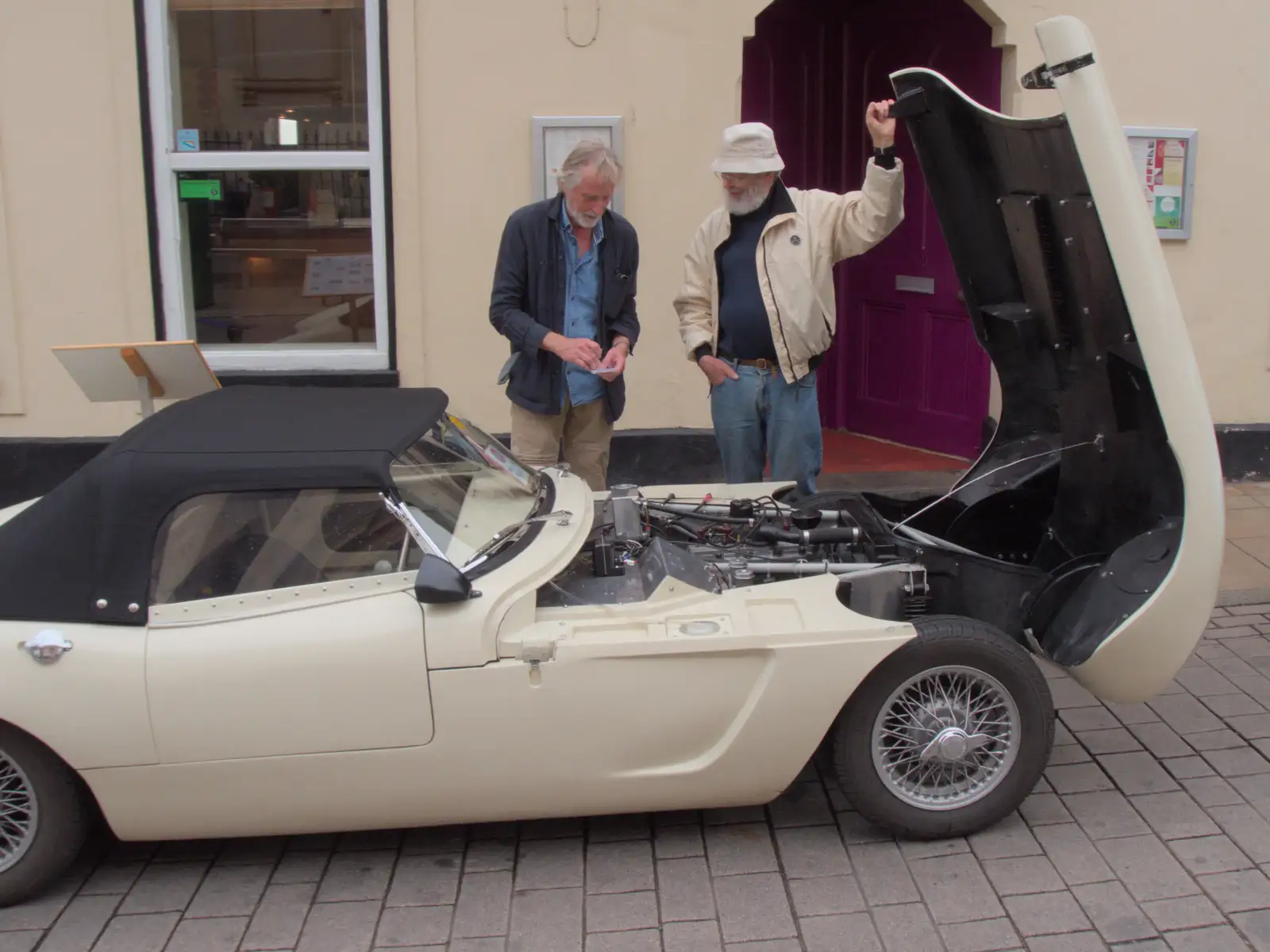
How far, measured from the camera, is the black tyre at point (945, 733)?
362 cm

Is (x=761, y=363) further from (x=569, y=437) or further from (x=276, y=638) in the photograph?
(x=276, y=638)

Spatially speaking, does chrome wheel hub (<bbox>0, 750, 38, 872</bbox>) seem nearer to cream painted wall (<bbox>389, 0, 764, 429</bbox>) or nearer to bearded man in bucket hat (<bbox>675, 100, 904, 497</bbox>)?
bearded man in bucket hat (<bbox>675, 100, 904, 497</bbox>)

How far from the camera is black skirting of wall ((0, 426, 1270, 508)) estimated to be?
700 centimetres

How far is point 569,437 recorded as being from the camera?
571cm

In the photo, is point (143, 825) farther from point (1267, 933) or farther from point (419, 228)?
point (419, 228)

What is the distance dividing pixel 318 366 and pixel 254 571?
383cm

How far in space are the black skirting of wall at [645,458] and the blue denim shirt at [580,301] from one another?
161 cm

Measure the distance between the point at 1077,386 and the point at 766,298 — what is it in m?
1.43

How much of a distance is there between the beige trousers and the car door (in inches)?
78.5

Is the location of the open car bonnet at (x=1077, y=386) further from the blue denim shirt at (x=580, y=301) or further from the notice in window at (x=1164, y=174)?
the notice in window at (x=1164, y=174)

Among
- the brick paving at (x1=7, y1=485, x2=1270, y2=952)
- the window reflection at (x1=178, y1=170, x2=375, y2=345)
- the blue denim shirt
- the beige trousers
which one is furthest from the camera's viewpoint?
the window reflection at (x1=178, y1=170, x2=375, y2=345)

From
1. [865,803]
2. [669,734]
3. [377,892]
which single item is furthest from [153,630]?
[865,803]

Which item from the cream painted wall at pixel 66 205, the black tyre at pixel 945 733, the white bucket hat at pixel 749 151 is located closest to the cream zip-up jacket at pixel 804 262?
the white bucket hat at pixel 749 151

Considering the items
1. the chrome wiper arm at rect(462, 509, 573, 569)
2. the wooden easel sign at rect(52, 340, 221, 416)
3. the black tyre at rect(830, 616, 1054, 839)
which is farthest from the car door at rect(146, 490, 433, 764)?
the wooden easel sign at rect(52, 340, 221, 416)
